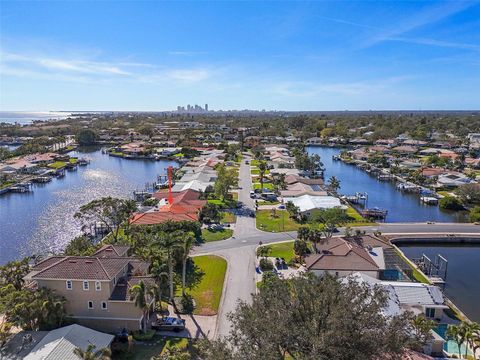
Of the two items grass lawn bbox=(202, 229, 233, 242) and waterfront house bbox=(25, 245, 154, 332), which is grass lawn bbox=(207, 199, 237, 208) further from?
waterfront house bbox=(25, 245, 154, 332)

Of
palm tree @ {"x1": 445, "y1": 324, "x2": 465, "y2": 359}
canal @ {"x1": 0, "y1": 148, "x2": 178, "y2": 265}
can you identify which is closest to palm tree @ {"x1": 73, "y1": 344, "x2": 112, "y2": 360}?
palm tree @ {"x1": 445, "y1": 324, "x2": 465, "y2": 359}

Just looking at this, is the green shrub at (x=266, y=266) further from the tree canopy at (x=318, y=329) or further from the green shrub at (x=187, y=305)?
the tree canopy at (x=318, y=329)

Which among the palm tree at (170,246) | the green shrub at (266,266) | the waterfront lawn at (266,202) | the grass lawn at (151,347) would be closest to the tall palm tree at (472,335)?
the green shrub at (266,266)

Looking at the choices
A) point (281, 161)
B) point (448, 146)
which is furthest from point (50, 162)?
point (448, 146)

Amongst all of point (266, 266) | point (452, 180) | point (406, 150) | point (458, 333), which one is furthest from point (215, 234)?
point (406, 150)

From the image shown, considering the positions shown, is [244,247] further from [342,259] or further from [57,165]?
[57,165]
